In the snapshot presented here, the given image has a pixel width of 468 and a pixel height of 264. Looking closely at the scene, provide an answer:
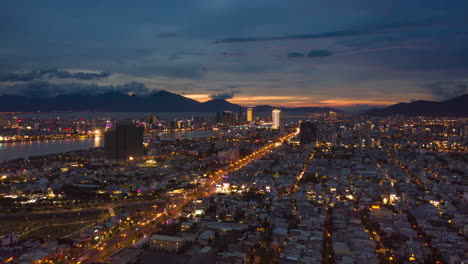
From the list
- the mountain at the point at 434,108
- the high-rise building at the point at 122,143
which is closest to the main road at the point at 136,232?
the high-rise building at the point at 122,143

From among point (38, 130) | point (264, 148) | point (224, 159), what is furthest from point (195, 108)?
point (224, 159)

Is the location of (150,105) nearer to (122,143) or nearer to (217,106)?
(217,106)

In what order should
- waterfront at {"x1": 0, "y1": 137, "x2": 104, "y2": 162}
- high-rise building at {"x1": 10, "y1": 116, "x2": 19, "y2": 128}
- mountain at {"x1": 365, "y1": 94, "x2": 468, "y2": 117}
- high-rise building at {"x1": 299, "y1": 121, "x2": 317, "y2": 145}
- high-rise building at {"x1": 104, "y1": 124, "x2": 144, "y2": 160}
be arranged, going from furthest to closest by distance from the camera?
mountain at {"x1": 365, "y1": 94, "x2": 468, "y2": 117}
high-rise building at {"x1": 10, "y1": 116, "x2": 19, "y2": 128}
high-rise building at {"x1": 299, "y1": 121, "x2": 317, "y2": 145}
waterfront at {"x1": 0, "y1": 137, "x2": 104, "y2": 162}
high-rise building at {"x1": 104, "y1": 124, "x2": 144, "y2": 160}

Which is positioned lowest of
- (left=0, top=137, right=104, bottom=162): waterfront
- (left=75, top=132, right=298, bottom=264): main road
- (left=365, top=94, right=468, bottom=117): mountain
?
(left=75, top=132, right=298, bottom=264): main road

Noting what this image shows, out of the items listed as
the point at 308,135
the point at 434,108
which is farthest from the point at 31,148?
the point at 434,108

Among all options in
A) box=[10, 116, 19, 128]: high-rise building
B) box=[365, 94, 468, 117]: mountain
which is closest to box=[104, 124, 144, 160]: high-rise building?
box=[10, 116, 19, 128]: high-rise building

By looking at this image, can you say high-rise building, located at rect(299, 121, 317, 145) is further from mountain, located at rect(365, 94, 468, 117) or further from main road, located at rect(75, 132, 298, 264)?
mountain, located at rect(365, 94, 468, 117)

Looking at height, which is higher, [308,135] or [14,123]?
[14,123]
